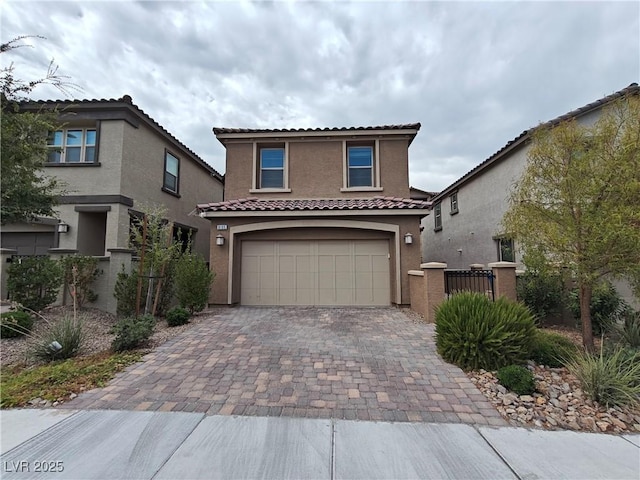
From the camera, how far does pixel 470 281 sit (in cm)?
851

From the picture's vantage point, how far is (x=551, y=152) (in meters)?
4.93

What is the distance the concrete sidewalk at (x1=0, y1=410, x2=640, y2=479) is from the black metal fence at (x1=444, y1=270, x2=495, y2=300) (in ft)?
16.6

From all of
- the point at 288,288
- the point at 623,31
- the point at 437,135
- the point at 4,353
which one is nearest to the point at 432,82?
the point at 623,31

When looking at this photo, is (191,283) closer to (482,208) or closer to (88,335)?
(88,335)

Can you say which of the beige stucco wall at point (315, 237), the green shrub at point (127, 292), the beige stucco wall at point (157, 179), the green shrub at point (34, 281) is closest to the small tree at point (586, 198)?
the beige stucco wall at point (315, 237)

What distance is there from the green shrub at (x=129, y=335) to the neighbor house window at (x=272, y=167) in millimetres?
7136

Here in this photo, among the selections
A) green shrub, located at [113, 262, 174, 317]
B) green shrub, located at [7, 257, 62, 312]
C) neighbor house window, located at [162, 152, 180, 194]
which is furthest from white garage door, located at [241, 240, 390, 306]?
neighbor house window, located at [162, 152, 180, 194]

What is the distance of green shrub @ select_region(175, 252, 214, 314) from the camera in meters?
7.77

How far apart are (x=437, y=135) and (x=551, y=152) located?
10.4 m

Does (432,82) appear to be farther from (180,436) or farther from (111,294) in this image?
(111,294)

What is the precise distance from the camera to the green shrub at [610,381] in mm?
3496

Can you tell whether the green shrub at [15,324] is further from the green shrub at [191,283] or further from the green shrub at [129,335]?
the green shrub at [191,283]

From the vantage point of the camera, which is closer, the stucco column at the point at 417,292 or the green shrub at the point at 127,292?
the green shrub at the point at 127,292

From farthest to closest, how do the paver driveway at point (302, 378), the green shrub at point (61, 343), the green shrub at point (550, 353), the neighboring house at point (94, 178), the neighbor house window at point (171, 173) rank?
the neighbor house window at point (171, 173)
the neighboring house at point (94, 178)
the green shrub at point (61, 343)
the green shrub at point (550, 353)
the paver driveway at point (302, 378)
